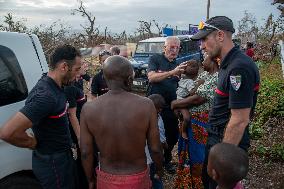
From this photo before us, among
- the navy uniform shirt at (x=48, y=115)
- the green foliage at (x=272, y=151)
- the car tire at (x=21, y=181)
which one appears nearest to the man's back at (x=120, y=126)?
the navy uniform shirt at (x=48, y=115)

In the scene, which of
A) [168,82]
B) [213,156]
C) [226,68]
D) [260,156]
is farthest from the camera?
[260,156]

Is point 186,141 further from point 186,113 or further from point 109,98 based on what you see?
point 109,98

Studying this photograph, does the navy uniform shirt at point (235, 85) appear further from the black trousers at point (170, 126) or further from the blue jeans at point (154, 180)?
the black trousers at point (170, 126)

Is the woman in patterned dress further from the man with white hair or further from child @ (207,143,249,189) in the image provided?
child @ (207,143,249,189)

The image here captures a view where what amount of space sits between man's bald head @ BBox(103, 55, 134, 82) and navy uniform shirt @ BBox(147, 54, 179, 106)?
234cm

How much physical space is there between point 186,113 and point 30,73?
169 centimetres

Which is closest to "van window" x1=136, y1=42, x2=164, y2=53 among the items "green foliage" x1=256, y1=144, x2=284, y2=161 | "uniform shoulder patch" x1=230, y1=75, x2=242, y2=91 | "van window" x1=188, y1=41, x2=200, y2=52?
"van window" x1=188, y1=41, x2=200, y2=52

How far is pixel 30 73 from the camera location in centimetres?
312

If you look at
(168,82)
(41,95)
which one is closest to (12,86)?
(41,95)

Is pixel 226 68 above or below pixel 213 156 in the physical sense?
above

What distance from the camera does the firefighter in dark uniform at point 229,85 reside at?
99.1 inches

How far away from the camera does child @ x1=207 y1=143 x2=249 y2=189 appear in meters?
2.15

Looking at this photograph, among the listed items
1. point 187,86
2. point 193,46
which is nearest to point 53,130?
point 187,86

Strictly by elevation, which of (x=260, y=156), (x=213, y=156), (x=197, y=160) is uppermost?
(x=213, y=156)
